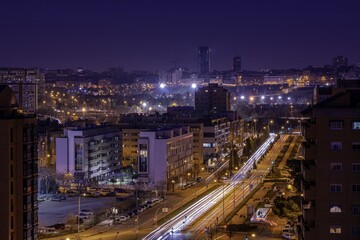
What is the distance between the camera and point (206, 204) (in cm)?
1100

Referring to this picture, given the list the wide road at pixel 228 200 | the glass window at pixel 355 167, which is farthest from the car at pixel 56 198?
the glass window at pixel 355 167

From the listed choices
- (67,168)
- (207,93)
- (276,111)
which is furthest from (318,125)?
(276,111)

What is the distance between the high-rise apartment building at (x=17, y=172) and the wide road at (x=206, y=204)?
8.50 feet

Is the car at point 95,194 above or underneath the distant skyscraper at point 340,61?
underneath

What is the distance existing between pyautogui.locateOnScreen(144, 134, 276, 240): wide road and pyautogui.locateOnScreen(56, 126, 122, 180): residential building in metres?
2.71

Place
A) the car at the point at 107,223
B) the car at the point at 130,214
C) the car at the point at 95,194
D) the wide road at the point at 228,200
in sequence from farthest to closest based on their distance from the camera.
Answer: the car at the point at 95,194 → the car at the point at 130,214 → the car at the point at 107,223 → the wide road at the point at 228,200

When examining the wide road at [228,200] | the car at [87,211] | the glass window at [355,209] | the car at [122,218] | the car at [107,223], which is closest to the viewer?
the glass window at [355,209]

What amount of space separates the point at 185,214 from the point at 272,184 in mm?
3346

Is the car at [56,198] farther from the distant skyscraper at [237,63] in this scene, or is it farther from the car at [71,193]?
the distant skyscraper at [237,63]

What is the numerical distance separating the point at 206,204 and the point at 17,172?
17.4 ft

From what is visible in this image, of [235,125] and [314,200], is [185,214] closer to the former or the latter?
[314,200]

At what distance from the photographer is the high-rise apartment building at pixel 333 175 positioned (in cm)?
493

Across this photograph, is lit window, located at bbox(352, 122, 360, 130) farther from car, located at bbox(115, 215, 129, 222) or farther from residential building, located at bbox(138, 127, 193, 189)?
residential building, located at bbox(138, 127, 193, 189)

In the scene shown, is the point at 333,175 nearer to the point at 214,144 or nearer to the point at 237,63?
the point at 214,144
